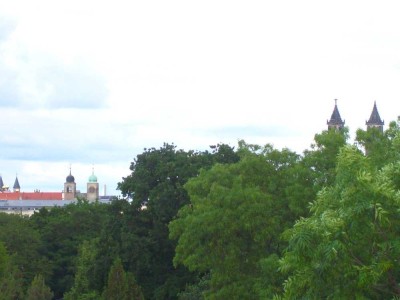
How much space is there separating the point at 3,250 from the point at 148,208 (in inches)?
468

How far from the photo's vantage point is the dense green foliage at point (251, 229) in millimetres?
21672

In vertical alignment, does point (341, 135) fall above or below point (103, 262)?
above

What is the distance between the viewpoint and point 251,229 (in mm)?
37250

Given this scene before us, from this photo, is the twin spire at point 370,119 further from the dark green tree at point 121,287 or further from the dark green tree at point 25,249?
the dark green tree at point 121,287

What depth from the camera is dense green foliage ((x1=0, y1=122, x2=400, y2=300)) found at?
71.1 feet

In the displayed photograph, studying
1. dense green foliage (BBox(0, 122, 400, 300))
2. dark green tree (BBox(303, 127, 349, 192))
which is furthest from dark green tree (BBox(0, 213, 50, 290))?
dark green tree (BBox(303, 127, 349, 192))

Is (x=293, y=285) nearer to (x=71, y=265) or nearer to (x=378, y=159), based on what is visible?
(x=378, y=159)

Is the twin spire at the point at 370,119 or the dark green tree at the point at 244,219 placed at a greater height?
the twin spire at the point at 370,119

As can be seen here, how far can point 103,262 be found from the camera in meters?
57.8

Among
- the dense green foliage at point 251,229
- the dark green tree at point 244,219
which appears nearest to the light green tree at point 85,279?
the dense green foliage at point 251,229

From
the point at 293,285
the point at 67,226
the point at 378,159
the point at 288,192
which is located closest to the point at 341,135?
the point at 288,192

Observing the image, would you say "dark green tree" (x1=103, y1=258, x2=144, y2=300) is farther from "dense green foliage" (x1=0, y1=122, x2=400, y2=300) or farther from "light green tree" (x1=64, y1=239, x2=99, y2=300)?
"light green tree" (x1=64, y1=239, x2=99, y2=300)

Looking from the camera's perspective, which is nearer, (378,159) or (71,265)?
(378,159)

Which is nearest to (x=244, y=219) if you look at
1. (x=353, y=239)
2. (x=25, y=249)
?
(x=353, y=239)
